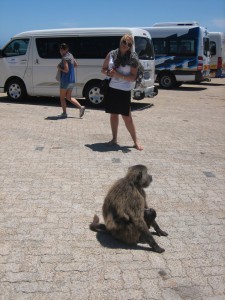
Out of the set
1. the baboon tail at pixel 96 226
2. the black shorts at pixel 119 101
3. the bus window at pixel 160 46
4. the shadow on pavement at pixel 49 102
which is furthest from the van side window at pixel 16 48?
the baboon tail at pixel 96 226

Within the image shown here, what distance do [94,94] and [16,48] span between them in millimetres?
3067

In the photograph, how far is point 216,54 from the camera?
2223 centimetres

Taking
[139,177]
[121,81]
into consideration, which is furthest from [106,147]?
[139,177]

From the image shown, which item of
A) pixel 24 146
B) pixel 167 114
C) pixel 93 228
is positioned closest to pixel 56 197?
pixel 93 228

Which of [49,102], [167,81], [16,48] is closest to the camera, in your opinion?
[16,48]

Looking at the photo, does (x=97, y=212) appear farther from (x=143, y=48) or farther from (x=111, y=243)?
(x=143, y=48)

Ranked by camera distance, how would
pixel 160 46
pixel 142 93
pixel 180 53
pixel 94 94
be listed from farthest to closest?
pixel 160 46, pixel 180 53, pixel 94 94, pixel 142 93

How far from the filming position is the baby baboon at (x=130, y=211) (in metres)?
3.78

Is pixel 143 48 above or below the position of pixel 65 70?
above

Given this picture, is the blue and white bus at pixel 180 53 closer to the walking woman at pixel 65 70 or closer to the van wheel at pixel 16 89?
the van wheel at pixel 16 89

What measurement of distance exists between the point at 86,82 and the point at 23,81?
2.23m

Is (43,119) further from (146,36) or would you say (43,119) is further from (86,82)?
(146,36)

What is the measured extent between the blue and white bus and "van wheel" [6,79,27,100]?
8.19 meters

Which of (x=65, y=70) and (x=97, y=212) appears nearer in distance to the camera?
(x=97, y=212)
